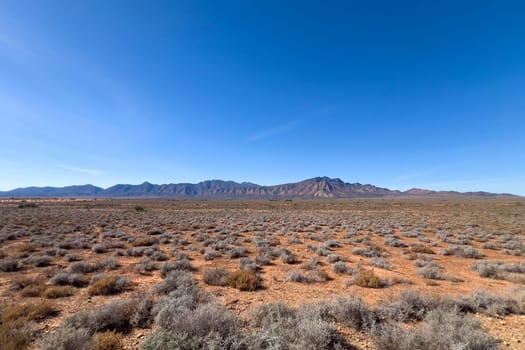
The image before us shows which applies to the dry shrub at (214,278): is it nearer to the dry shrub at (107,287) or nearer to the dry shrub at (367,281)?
the dry shrub at (107,287)

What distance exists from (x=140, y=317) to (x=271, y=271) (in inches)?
192

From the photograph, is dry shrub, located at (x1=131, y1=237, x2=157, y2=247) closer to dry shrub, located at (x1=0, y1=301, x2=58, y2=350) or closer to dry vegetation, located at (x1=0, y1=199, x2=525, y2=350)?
dry vegetation, located at (x1=0, y1=199, x2=525, y2=350)

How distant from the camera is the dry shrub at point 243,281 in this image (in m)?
6.70

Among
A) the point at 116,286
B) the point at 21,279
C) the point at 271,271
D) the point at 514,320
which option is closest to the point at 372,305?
the point at 514,320

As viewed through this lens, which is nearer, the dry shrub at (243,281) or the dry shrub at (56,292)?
the dry shrub at (56,292)

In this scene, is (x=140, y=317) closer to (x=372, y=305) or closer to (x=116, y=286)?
(x=116, y=286)

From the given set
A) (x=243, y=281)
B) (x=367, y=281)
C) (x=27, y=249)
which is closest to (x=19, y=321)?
(x=243, y=281)

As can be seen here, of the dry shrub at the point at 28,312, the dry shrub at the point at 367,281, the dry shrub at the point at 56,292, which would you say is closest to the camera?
the dry shrub at the point at 28,312

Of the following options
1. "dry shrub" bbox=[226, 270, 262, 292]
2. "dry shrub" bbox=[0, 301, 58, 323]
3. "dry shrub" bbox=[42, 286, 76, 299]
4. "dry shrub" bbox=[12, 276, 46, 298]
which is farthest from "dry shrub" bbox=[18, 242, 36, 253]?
"dry shrub" bbox=[226, 270, 262, 292]

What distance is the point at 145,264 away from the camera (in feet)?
28.3

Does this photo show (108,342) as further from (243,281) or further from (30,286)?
(30,286)

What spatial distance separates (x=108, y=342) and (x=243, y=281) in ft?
12.3

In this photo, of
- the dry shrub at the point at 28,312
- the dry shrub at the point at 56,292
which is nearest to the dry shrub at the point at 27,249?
the dry shrub at the point at 56,292

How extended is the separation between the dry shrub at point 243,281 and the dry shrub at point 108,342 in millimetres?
3416
